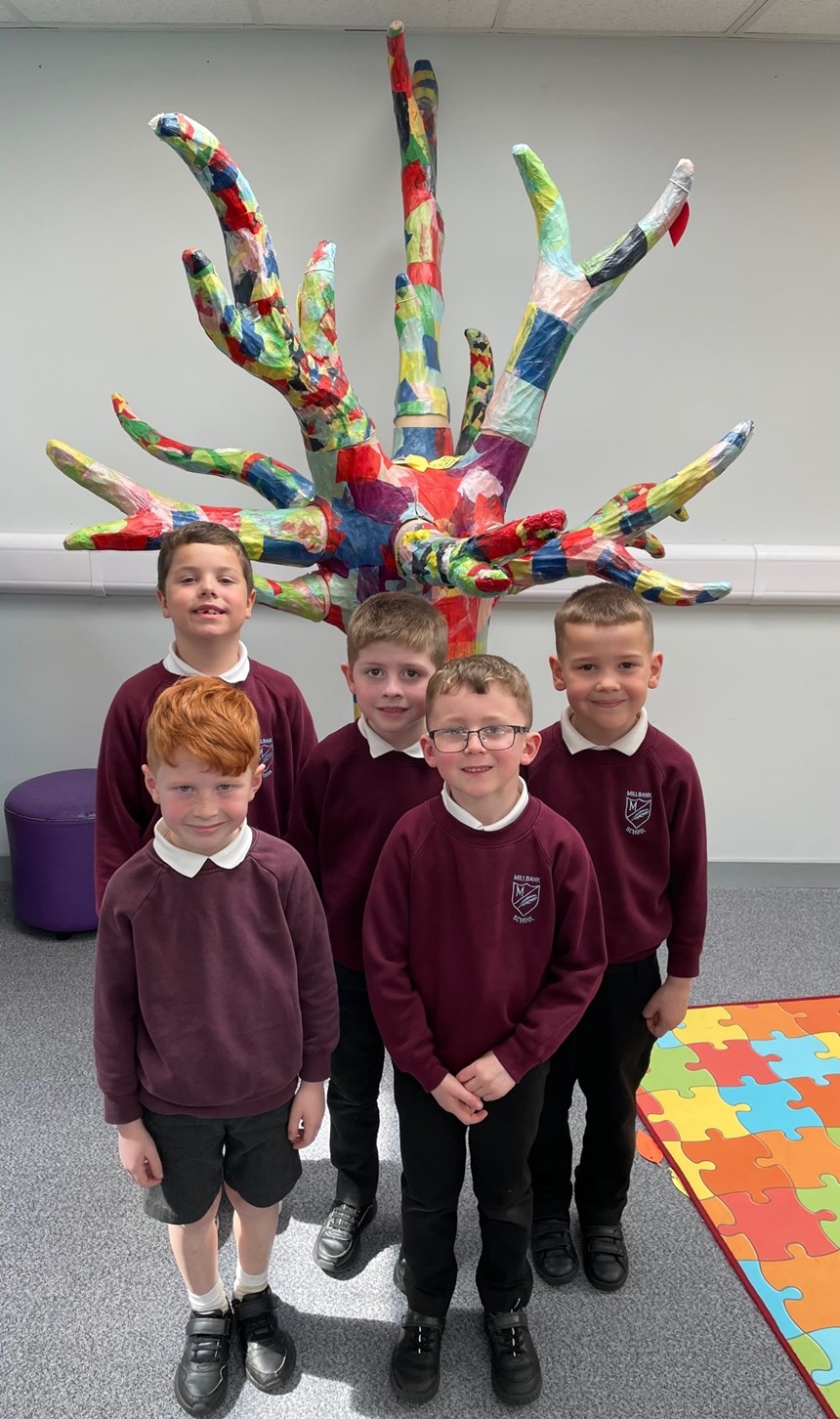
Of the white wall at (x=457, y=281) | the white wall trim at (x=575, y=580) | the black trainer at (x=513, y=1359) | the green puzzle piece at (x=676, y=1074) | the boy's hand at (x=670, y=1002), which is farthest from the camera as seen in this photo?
the white wall trim at (x=575, y=580)

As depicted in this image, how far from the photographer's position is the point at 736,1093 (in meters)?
1.86

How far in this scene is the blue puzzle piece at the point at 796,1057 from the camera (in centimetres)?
193

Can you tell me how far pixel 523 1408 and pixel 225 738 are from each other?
0.98m

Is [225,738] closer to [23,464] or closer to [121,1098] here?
[121,1098]

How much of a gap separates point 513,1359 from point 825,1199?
0.66 meters

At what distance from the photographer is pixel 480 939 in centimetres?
115

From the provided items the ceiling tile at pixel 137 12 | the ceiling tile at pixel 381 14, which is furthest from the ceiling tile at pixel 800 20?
the ceiling tile at pixel 137 12

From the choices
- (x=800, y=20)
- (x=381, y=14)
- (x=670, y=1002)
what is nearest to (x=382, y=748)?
(x=670, y=1002)

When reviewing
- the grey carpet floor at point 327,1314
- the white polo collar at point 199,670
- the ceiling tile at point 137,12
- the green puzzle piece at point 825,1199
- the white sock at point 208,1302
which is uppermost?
the ceiling tile at point 137,12

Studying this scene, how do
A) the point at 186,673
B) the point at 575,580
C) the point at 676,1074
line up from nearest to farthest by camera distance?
the point at 186,673 → the point at 676,1074 → the point at 575,580

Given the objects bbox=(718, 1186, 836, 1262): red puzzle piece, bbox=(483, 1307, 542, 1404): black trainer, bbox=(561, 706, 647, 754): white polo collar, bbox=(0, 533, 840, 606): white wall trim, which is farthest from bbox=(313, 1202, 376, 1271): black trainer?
bbox=(0, 533, 840, 606): white wall trim

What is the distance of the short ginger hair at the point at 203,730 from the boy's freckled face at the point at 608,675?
18.4 inches

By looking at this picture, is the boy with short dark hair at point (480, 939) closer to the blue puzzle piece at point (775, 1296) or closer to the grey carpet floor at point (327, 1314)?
the grey carpet floor at point (327, 1314)

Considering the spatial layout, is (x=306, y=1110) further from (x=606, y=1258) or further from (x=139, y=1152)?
(x=606, y=1258)
